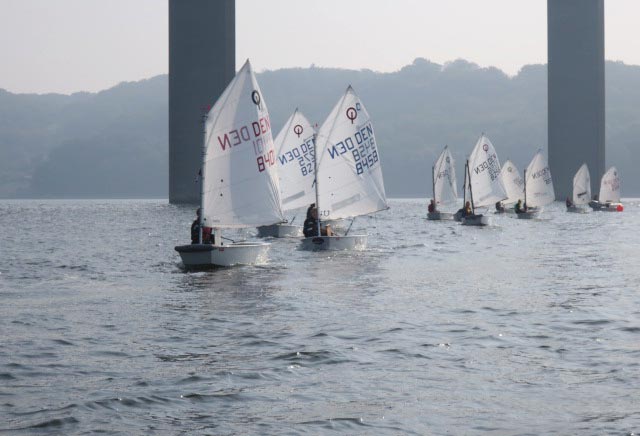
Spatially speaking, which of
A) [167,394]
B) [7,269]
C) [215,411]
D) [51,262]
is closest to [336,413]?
[215,411]

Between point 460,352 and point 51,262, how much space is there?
24.0m

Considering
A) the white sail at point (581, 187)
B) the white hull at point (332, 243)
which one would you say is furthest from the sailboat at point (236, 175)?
the white sail at point (581, 187)

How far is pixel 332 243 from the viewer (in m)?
37.3

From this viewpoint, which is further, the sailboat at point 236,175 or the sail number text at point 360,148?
the sail number text at point 360,148

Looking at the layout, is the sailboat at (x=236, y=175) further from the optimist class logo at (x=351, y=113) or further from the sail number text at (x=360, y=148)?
the optimist class logo at (x=351, y=113)

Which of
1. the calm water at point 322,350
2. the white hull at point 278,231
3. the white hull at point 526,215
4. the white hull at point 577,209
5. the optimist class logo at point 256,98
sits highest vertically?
the optimist class logo at point 256,98

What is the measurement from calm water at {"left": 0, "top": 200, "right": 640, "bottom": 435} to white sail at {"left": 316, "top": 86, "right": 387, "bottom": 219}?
785cm

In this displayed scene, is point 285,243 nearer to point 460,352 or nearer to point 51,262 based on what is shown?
point 51,262

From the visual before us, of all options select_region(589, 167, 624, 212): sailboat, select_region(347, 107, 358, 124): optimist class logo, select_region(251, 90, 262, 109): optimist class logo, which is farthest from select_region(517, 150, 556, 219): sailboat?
select_region(251, 90, 262, 109): optimist class logo

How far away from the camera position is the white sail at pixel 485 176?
226 feet

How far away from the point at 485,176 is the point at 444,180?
1534 centimetres

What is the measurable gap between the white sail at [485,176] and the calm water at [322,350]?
36.4 metres

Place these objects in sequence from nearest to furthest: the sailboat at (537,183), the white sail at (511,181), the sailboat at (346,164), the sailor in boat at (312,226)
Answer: the sailor in boat at (312,226), the sailboat at (346,164), the white sail at (511,181), the sailboat at (537,183)

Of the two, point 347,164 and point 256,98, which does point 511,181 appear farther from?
point 256,98
